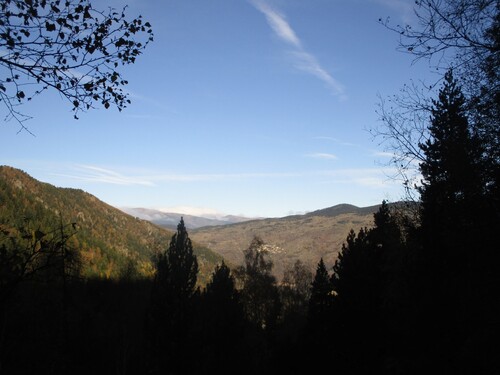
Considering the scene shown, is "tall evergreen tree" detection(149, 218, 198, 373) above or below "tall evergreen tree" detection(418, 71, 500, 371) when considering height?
below

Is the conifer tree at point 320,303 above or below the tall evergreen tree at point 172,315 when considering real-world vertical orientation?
above

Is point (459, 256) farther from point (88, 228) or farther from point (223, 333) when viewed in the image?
point (88, 228)

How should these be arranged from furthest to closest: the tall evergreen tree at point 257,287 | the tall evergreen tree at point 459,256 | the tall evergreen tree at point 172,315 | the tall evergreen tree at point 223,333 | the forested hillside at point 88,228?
the forested hillside at point 88,228
the tall evergreen tree at point 257,287
the tall evergreen tree at point 223,333
the tall evergreen tree at point 172,315
the tall evergreen tree at point 459,256

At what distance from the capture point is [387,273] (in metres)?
23.1

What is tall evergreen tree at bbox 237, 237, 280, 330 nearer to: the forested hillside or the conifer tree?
the conifer tree

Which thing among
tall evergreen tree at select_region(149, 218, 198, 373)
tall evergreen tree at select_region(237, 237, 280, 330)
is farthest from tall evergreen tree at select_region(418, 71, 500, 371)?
tall evergreen tree at select_region(237, 237, 280, 330)

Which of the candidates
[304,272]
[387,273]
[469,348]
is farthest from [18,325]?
[304,272]

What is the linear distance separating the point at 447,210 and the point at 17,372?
14.3 metres

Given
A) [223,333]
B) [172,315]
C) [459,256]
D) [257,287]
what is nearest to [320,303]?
[223,333]

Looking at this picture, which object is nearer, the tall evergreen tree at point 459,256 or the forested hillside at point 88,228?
the tall evergreen tree at point 459,256

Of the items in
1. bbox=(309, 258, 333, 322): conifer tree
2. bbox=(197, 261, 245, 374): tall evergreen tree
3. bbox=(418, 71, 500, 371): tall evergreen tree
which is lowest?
bbox=(197, 261, 245, 374): tall evergreen tree

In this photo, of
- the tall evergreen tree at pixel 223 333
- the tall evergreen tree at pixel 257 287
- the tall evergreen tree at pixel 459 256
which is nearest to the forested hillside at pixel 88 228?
the tall evergreen tree at pixel 257 287

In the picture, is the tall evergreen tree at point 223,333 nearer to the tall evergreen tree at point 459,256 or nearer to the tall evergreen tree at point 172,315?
the tall evergreen tree at point 172,315

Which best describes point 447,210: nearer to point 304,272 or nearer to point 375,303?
point 375,303
